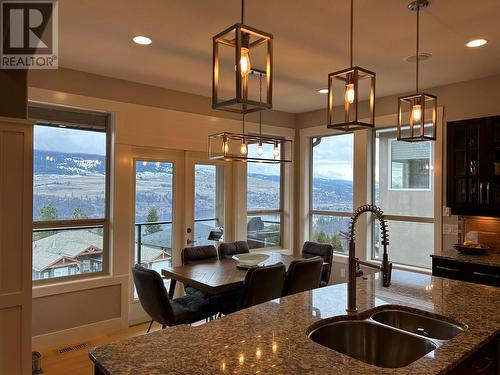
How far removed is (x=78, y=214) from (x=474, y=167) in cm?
432

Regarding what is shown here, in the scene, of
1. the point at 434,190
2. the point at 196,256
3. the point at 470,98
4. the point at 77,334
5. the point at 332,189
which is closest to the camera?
the point at 77,334

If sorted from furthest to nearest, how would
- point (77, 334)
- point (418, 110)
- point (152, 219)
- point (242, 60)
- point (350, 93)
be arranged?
point (152, 219)
point (77, 334)
point (418, 110)
point (350, 93)
point (242, 60)

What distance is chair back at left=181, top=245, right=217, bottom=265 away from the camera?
156 inches

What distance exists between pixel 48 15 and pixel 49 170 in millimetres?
1729

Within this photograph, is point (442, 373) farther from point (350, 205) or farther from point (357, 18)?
point (350, 205)

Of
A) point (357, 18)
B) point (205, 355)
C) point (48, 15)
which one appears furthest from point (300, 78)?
point (205, 355)

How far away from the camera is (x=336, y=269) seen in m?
5.55

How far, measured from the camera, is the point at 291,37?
120 inches

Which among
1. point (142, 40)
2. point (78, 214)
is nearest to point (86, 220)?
point (78, 214)

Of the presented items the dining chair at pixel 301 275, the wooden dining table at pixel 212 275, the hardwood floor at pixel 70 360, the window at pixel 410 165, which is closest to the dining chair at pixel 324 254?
the wooden dining table at pixel 212 275

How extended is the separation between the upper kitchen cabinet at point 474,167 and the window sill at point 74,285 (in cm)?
389

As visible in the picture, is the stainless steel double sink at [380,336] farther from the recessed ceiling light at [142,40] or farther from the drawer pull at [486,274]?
the recessed ceiling light at [142,40]

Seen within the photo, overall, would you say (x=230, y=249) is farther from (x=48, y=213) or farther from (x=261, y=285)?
(x=48, y=213)

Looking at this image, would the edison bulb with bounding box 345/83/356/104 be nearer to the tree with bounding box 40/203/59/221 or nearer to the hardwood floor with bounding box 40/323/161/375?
the hardwood floor with bounding box 40/323/161/375
